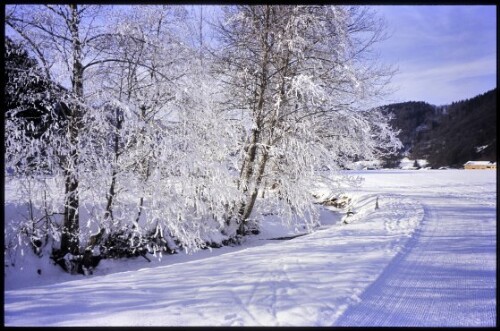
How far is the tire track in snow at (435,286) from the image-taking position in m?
3.58

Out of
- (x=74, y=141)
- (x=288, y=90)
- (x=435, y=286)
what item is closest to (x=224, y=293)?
(x=435, y=286)

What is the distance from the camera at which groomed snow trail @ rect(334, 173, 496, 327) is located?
11.8ft

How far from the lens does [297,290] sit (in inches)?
171

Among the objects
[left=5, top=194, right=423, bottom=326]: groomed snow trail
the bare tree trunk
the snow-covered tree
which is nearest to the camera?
[left=5, top=194, right=423, bottom=326]: groomed snow trail

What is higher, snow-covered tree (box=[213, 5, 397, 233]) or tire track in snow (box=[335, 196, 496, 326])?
snow-covered tree (box=[213, 5, 397, 233])

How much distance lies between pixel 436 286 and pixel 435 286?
1 cm

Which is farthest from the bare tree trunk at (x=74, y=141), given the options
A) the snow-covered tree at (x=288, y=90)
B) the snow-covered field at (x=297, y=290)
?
the snow-covered tree at (x=288, y=90)

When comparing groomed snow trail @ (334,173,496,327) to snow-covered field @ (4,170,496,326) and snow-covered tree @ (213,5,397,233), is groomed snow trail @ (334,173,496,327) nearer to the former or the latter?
snow-covered field @ (4,170,496,326)

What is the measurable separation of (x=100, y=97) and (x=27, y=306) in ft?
13.4

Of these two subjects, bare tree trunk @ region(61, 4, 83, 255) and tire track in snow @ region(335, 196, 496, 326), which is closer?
tire track in snow @ region(335, 196, 496, 326)

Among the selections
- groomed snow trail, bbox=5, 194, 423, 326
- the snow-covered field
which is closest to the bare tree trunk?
the snow-covered field

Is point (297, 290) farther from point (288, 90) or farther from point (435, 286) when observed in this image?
point (288, 90)

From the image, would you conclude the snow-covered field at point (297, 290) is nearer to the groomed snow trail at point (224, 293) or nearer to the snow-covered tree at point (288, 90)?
the groomed snow trail at point (224, 293)

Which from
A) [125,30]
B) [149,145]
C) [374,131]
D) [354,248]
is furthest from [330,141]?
[125,30]
